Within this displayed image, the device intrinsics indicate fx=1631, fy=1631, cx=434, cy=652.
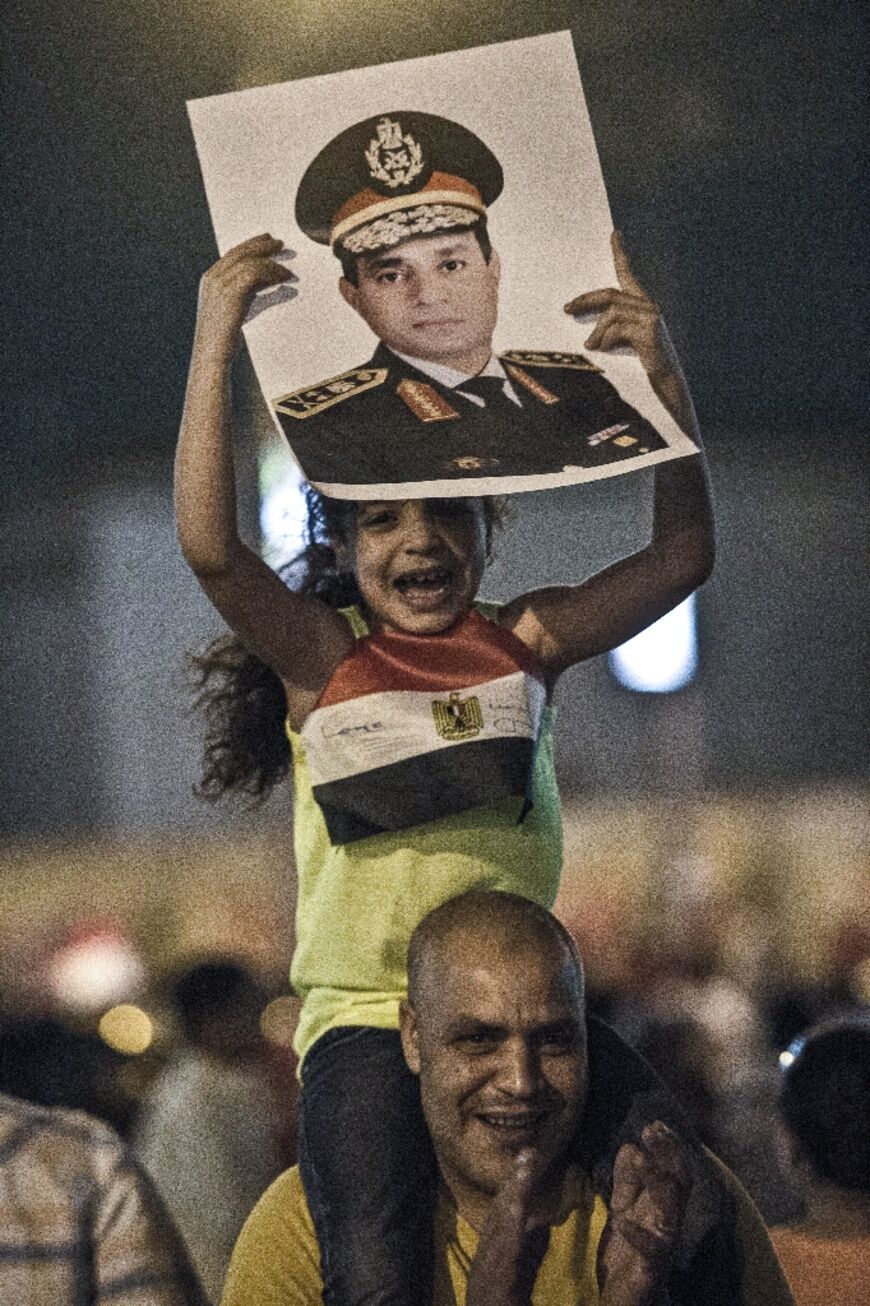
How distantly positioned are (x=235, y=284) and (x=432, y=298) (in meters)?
0.18

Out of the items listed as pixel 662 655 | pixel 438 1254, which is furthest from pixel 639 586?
pixel 438 1254

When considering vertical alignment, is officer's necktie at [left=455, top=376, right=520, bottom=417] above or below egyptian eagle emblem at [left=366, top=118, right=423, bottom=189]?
below

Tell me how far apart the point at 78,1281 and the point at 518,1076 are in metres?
0.41

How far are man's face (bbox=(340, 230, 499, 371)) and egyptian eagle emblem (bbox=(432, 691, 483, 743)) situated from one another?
1.02 feet

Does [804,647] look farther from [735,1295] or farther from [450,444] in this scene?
[735,1295]

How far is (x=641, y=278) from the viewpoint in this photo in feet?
5.48

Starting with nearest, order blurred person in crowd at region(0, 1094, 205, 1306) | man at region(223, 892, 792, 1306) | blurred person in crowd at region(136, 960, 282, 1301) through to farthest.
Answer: blurred person in crowd at region(0, 1094, 205, 1306) → man at region(223, 892, 792, 1306) → blurred person in crowd at region(136, 960, 282, 1301)

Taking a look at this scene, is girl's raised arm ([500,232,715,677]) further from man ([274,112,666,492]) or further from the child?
man ([274,112,666,492])

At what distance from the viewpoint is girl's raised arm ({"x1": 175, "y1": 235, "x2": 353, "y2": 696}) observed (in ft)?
4.86

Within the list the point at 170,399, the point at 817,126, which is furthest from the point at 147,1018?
the point at 817,126

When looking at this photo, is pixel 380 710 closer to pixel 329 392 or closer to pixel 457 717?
pixel 457 717

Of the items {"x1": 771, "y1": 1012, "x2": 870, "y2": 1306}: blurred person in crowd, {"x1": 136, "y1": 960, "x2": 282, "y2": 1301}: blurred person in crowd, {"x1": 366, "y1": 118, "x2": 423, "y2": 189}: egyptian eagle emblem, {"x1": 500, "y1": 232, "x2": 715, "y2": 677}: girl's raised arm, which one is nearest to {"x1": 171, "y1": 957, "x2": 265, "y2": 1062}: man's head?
{"x1": 136, "y1": 960, "x2": 282, "y2": 1301}: blurred person in crowd

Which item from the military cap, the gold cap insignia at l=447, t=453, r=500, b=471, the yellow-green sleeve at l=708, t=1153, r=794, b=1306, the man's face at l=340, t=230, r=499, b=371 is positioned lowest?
the yellow-green sleeve at l=708, t=1153, r=794, b=1306

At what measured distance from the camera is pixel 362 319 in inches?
59.5
